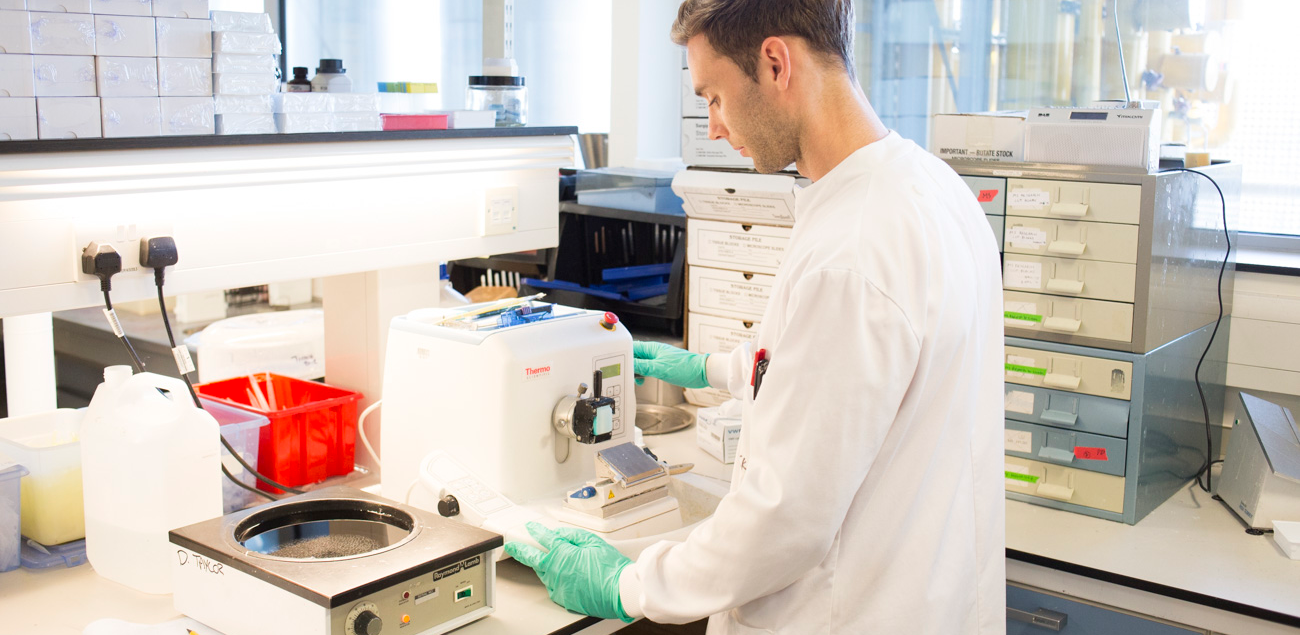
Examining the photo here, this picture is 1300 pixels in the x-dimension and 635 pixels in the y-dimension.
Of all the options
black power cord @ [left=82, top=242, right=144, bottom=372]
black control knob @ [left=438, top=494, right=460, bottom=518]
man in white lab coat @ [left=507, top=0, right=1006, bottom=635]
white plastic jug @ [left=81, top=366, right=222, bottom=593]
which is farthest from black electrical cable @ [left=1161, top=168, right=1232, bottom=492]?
black power cord @ [left=82, top=242, right=144, bottom=372]

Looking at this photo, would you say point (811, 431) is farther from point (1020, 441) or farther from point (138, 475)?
point (1020, 441)

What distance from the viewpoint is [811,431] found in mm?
979

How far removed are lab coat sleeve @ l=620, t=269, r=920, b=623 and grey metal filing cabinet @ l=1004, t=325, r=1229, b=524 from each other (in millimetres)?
1000

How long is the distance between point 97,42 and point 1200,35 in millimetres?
2435

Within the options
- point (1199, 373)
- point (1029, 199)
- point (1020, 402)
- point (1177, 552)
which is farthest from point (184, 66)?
point (1199, 373)

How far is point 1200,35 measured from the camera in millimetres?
2525

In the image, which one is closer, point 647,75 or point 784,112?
point 784,112

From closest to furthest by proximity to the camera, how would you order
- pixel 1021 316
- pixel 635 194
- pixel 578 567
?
pixel 578 567 → pixel 1021 316 → pixel 635 194

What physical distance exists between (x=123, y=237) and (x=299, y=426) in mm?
468

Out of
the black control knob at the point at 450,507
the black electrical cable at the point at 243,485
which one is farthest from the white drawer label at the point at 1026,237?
the black electrical cable at the point at 243,485

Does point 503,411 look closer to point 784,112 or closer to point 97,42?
point 784,112

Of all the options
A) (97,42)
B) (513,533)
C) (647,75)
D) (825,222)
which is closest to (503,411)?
(513,533)

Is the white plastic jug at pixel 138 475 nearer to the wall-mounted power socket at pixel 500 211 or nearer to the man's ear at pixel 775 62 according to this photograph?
the wall-mounted power socket at pixel 500 211

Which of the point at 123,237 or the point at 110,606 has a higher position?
the point at 123,237
